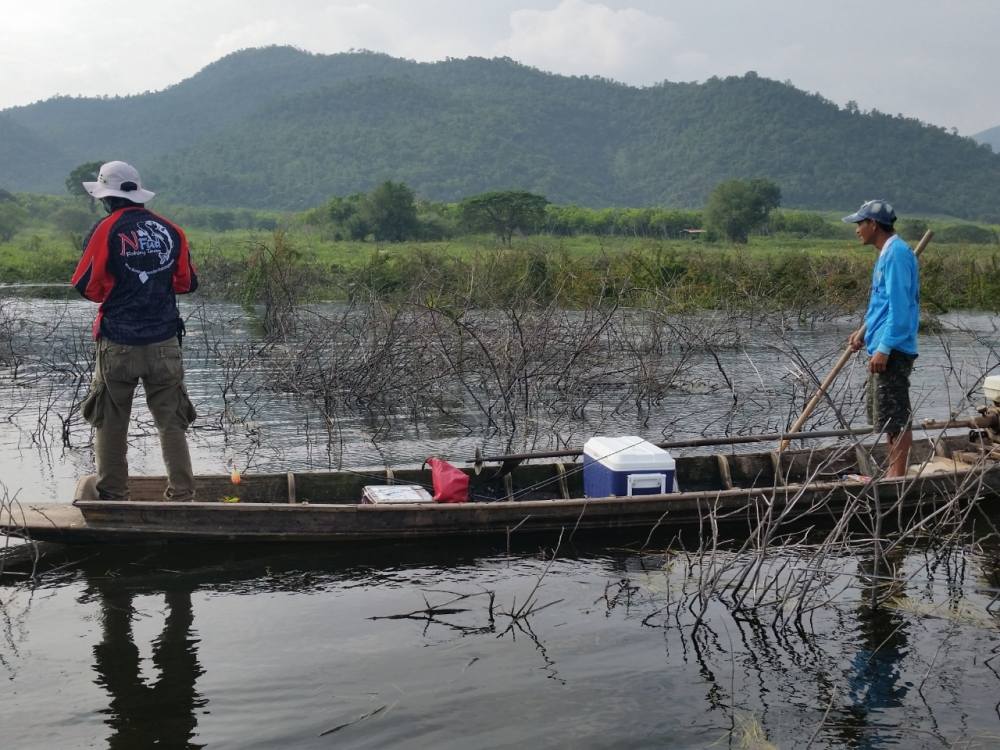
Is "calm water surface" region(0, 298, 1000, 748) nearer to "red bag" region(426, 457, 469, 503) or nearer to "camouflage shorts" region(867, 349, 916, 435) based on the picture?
"red bag" region(426, 457, 469, 503)

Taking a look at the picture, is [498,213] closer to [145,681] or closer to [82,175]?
[82,175]

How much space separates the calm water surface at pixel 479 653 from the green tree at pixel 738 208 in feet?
132

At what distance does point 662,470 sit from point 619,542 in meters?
0.51

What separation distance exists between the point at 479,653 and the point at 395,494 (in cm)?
191

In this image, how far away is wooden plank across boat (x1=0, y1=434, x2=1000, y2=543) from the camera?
236 inches

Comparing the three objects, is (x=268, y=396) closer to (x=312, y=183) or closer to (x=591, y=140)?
(x=312, y=183)

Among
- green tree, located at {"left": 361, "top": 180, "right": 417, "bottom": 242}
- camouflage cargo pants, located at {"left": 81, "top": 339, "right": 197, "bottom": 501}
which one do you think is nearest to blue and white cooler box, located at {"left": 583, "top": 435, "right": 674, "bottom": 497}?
camouflage cargo pants, located at {"left": 81, "top": 339, "right": 197, "bottom": 501}

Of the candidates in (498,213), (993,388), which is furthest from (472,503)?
(498,213)

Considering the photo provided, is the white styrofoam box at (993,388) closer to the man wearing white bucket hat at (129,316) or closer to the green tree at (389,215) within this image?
the man wearing white bucket hat at (129,316)

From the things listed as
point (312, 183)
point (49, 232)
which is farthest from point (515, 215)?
point (312, 183)

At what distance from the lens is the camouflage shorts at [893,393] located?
21.7 feet

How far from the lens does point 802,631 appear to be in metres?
5.24

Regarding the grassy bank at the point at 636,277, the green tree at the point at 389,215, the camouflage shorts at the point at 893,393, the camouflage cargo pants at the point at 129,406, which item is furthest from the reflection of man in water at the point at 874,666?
the green tree at the point at 389,215

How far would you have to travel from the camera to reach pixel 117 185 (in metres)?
5.84
